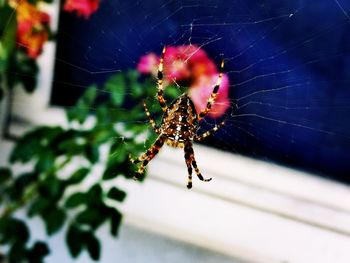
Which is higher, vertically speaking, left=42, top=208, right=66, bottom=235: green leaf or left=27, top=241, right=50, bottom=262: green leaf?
left=42, top=208, right=66, bottom=235: green leaf

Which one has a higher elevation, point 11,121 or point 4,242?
point 11,121

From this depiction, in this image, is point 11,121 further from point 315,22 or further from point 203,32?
point 315,22

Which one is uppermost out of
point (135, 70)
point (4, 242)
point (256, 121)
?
point (135, 70)

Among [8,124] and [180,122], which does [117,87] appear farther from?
[8,124]

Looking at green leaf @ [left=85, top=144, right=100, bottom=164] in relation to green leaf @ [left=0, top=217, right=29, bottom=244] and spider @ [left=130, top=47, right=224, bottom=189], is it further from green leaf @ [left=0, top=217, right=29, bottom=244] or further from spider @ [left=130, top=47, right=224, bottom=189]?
green leaf @ [left=0, top=217, right=29, bottom=244]

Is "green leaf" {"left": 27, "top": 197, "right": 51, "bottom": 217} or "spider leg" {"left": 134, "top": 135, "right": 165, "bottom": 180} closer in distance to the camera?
"spider leg" {"left": 134, "top": 135, "right": 165, "bottom": 180}

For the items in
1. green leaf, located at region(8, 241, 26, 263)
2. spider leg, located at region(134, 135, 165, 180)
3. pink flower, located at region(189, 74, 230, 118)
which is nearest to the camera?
spider leg, located at region(134, 135, 165, 180)

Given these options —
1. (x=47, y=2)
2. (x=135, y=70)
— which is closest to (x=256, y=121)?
(x=135, y=70)

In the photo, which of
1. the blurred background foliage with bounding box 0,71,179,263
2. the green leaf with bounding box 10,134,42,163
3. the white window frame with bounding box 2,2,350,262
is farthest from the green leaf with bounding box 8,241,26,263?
the white window frame with bounding box 2,2,350,262
